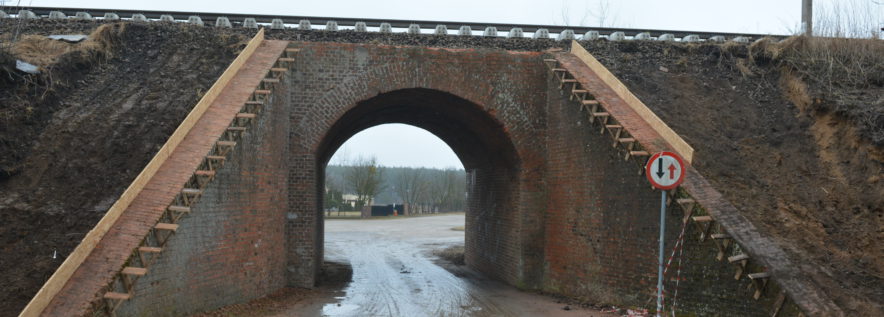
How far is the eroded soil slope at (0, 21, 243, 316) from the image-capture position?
304 inches

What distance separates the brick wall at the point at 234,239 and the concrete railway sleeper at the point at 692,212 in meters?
6.29

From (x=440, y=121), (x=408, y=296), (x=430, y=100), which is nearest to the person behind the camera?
(x=408, y=296)

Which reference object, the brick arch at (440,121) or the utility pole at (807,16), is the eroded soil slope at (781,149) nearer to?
the utility pole at (807,16)

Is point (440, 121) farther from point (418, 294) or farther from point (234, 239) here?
point (234, 239)

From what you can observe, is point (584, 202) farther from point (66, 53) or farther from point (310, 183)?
point (66, 53)

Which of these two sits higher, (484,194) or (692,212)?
(692,212)

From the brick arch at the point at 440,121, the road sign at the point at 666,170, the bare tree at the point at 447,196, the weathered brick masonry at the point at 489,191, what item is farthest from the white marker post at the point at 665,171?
the bare tree at the point at 447,196

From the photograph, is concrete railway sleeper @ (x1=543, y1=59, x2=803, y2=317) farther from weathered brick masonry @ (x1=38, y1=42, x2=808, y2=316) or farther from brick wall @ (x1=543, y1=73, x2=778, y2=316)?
weathered brick masonry @ (x1=38, y1=42, x2=808, y2=316)

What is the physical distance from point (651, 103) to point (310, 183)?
7.76 meters

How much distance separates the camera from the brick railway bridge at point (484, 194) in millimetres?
7707

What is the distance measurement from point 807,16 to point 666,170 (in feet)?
42.3

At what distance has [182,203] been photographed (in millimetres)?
8508

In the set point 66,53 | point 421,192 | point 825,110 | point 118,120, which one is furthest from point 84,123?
point 421,192

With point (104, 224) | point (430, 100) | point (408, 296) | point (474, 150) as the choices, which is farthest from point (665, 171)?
point (474, 150)
